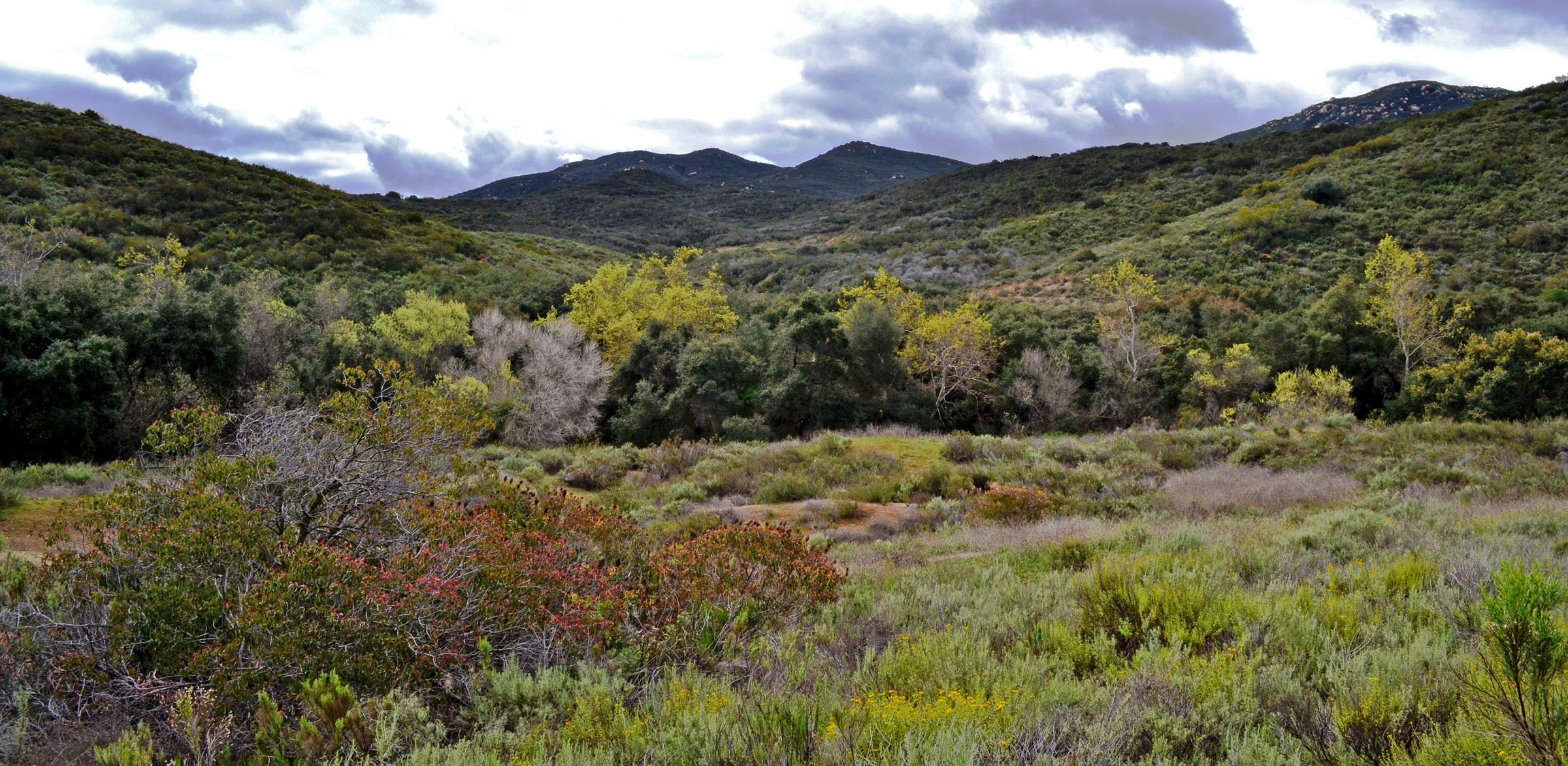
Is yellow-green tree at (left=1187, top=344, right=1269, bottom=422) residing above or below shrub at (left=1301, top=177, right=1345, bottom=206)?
below

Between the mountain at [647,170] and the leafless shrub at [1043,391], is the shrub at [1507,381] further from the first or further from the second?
the mountain at [647,170]

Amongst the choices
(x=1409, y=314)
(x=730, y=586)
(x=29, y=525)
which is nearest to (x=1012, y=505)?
(x=730, y=586)

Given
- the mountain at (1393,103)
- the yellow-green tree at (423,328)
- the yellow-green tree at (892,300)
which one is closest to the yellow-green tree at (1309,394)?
the yellow-green tree at (892,300)

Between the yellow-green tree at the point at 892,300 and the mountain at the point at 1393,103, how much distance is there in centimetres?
9438

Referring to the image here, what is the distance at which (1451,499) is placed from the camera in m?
9.64

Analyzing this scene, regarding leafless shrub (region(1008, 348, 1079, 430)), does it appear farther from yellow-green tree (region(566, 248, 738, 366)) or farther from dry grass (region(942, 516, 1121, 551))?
dry grass (region(942, 516, 1121, 551))

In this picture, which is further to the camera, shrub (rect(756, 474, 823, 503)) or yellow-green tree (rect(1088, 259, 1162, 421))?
yellow-green tree (rect(1088, 259, 1162, 421))

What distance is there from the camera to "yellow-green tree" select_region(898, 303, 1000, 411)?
83.8 ft

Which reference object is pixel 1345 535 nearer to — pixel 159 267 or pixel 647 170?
pixel 159 267

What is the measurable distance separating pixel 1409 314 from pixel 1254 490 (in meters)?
19.3

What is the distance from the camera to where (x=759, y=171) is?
16938 centimetres

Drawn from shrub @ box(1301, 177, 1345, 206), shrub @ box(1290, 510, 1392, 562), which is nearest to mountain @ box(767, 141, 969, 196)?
shrub @ box(1301, 177, 1345, 206)

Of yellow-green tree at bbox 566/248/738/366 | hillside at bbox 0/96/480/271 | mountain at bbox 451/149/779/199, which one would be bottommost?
yellow-green tree at bbox 566/248/738/366

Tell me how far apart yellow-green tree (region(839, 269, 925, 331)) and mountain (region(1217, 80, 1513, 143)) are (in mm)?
94379
